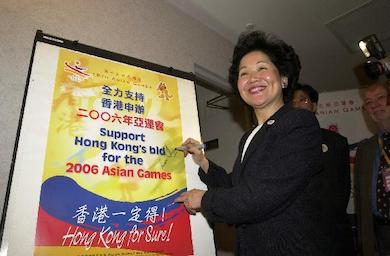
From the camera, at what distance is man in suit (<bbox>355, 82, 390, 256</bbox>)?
1.64 metres

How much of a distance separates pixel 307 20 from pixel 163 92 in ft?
4.82

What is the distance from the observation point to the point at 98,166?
1015mm

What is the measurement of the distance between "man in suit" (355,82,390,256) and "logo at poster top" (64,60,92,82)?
174 centimetres

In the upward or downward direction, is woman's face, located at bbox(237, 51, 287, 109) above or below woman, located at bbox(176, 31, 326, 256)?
above

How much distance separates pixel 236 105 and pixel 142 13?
4.69 ft

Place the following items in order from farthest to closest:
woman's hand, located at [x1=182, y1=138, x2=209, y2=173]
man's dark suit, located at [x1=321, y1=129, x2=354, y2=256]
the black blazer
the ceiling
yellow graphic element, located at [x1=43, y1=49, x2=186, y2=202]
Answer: the ceiling
woman's hand, located at [x1=182, y1=138, x2=209, y2=173]
man's dark suit, located at [x1=321, y1=129, x2=354, y2=256]
yellow graphic element, located at [x1=43, y1=49, x2=186, y2=202]
the black blazer

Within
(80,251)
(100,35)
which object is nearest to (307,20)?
(100,35)

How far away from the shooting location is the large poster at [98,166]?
872 mm

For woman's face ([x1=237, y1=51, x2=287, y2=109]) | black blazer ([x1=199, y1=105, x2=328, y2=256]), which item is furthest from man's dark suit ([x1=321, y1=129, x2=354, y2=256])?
woman's face ([x1=237, y1=51, x2=287, y2=109])

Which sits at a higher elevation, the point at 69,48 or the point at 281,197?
the point at 69,48

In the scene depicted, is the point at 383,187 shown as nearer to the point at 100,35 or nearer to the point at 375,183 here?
the point at 375,183

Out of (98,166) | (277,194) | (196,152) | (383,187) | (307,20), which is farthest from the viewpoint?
(307,20)

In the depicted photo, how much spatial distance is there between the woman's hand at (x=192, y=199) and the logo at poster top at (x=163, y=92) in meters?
0.45

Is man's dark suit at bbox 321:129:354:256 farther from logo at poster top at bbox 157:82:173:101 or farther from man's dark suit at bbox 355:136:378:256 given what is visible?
logo at poster top at bbox 157:82:173:101
